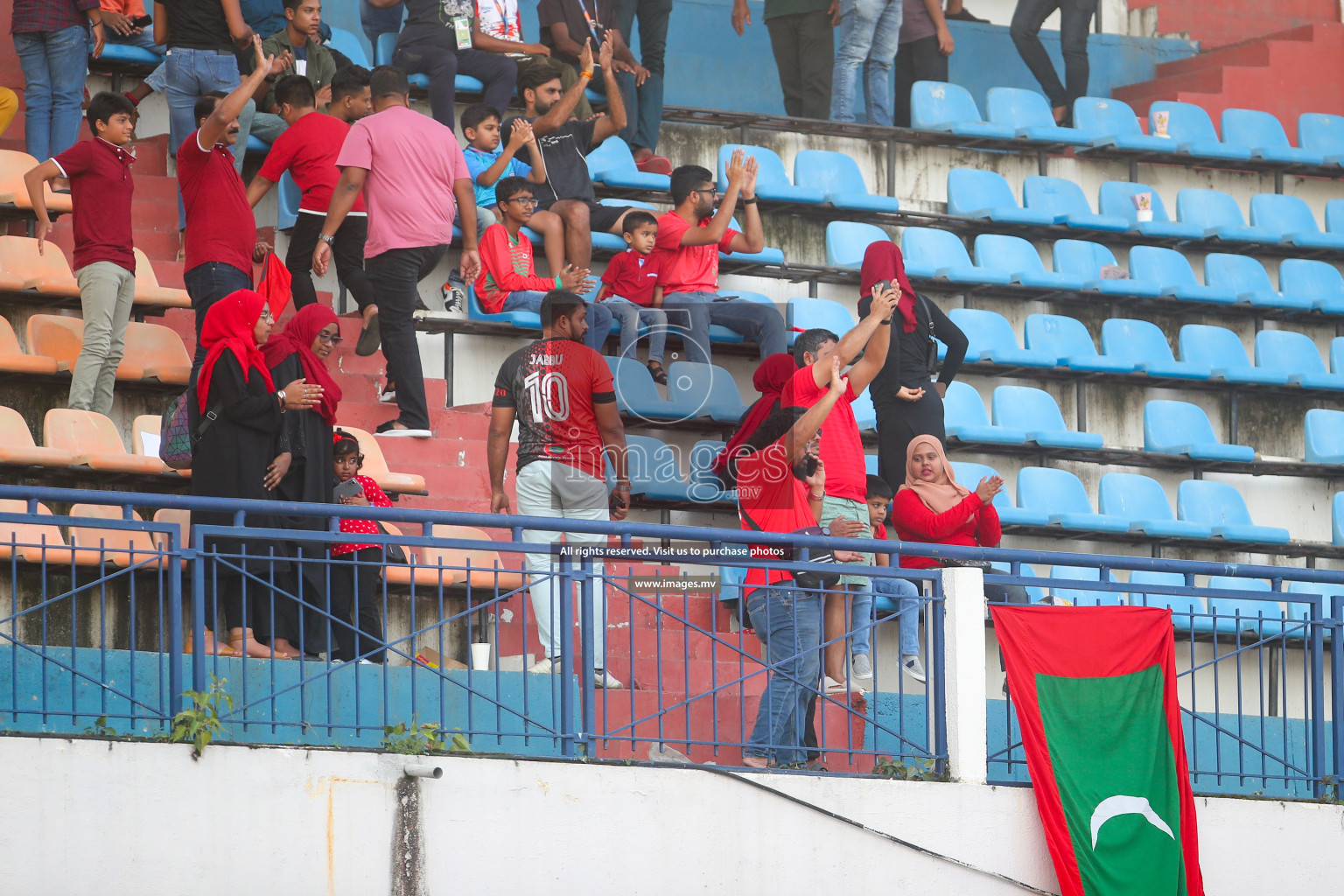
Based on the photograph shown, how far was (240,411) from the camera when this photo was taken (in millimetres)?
7121

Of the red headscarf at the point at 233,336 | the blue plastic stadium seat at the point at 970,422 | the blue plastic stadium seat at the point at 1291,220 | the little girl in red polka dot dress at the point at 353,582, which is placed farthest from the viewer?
the blue plastic stadium seat at the point at 1291,220

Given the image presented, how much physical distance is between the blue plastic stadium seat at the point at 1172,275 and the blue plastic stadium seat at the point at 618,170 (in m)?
3.43

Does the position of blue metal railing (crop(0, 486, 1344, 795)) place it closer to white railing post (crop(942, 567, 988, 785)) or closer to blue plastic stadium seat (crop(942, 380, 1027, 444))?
white railing post (crop(942, 567, 988, 785))

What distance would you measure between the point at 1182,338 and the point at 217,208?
6425mm

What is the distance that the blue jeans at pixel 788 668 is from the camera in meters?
6.62

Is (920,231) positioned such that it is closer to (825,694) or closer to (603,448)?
(603,448)

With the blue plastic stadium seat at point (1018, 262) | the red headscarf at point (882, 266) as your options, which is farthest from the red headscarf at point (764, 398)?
the blue plastic stadium seat at point (1018, 262)

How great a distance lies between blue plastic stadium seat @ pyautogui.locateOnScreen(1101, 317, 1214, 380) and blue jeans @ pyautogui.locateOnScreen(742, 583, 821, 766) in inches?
213

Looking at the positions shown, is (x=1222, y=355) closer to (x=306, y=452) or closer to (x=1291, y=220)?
(x=1291, y=220)

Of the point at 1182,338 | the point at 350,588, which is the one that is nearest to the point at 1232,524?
the point at 1182,338

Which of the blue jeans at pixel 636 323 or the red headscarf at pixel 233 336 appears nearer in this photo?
the red headscarf at pixel 233 336

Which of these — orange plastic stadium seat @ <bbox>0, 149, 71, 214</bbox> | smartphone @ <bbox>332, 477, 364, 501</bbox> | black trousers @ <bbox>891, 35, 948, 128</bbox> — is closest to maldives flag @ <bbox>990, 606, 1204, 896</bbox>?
smartphone @ <bbox>332, 477, 364, 501</bbox>

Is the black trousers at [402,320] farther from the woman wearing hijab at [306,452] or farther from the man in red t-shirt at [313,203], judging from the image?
the woman wearing hijab at [306,452]

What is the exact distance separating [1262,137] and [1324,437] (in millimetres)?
3148
